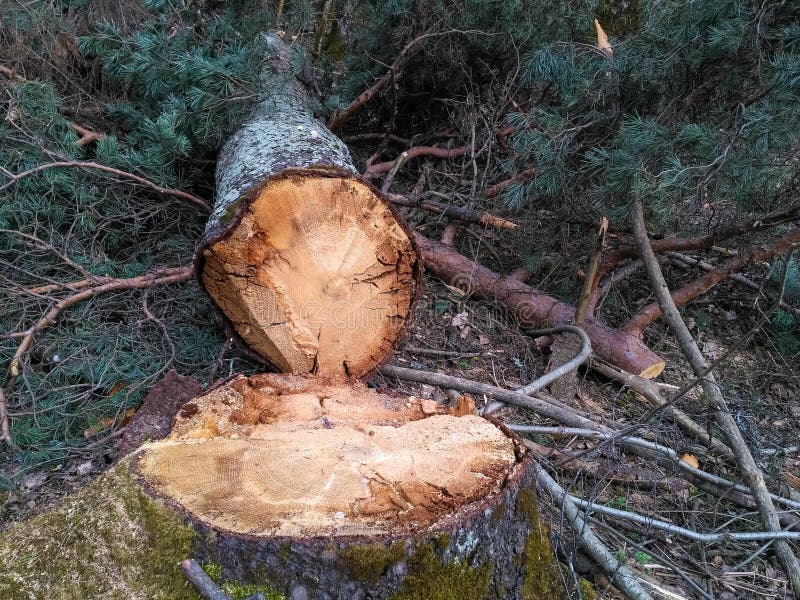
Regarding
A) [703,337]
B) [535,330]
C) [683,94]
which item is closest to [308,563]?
[535,330]

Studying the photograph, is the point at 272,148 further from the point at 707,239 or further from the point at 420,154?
the point at 707,239

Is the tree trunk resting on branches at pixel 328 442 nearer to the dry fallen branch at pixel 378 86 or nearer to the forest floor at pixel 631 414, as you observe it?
the forest floor at pixel 631 414

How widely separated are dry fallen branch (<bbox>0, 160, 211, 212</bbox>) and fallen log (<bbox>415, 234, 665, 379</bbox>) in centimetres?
125

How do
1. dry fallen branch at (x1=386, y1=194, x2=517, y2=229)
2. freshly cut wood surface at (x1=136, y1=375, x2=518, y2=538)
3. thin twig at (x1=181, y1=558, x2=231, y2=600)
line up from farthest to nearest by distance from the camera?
1. dry fallen branch at (x1=386, y1=194, x2=517, y2=229)
2. freshly cut wood surface at (x1=136, y1=375, x2=518, y2=538)
3. thin twig at (x1=181, y1=558, x2=231, y2=600)

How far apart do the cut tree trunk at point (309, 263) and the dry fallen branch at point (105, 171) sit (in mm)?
823

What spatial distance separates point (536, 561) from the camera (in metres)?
1.53

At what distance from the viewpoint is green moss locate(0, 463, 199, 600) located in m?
1.21

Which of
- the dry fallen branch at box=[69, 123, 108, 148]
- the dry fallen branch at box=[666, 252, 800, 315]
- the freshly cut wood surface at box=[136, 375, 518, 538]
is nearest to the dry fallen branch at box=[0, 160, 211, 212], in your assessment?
the dry fallen branch at box=[69, 123, 108, 148]

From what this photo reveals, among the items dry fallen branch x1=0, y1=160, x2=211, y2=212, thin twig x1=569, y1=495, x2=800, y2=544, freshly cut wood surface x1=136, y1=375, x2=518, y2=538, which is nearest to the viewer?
freshly cut wood surface x1=136, y1=375, x2=518, y2=538

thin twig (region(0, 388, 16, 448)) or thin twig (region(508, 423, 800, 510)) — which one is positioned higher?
thin twig (region(0, 388, 16, 448))

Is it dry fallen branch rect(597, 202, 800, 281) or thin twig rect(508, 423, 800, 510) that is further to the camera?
dry fallen branch rect(597, 202, 800, 281)

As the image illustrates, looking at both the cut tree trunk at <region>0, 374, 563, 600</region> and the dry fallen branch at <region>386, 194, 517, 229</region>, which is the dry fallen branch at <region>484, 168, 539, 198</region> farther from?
the cut tree trunk at <region>0, 374, 563, 600</region>

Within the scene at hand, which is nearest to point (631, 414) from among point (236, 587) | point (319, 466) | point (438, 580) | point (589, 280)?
point (589, 280)

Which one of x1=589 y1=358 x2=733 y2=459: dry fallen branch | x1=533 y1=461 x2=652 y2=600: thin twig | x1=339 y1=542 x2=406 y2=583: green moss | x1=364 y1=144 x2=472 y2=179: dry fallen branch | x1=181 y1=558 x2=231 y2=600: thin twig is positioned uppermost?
x1=181 y1=558 x2=231 y2=600: thin twig
